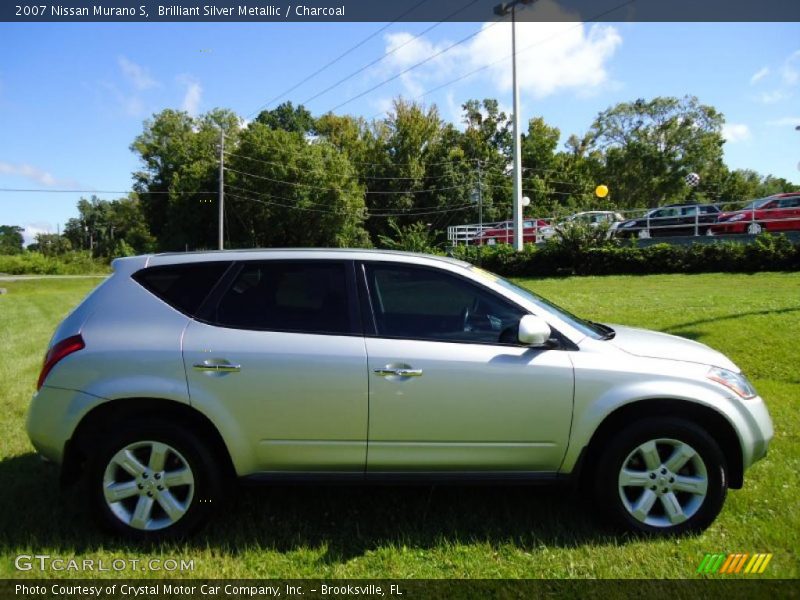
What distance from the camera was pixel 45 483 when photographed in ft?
14.0

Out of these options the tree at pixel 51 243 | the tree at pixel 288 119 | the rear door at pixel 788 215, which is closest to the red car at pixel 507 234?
the rear door at pixel 788 215

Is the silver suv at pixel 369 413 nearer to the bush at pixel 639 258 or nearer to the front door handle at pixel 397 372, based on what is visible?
the front door handle at pixel 397 372

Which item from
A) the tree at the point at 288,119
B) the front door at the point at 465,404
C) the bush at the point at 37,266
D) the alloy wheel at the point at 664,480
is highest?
the tree at the point at 288,119

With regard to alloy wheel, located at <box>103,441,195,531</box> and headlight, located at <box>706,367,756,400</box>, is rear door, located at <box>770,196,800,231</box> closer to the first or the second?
headlight, located at <box>706,367,756,400</box>

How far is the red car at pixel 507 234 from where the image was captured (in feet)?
98.9

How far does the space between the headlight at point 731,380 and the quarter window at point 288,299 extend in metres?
2.22

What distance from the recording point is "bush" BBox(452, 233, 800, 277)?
54.1 feet

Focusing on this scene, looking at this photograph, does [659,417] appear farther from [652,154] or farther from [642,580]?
[652,154]

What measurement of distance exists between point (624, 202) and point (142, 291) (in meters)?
64.3

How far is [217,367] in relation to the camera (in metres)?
3.38

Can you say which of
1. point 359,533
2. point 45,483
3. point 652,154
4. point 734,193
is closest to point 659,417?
point 359,533

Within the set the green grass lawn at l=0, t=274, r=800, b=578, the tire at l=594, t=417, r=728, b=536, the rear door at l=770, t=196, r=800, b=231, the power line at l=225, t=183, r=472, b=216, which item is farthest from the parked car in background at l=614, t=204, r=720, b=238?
the power line at l=225, t=183, r=472, b=216

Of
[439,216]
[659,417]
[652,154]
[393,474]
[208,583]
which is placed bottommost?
[208,583]

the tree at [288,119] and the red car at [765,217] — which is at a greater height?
the tree at [288,119]
